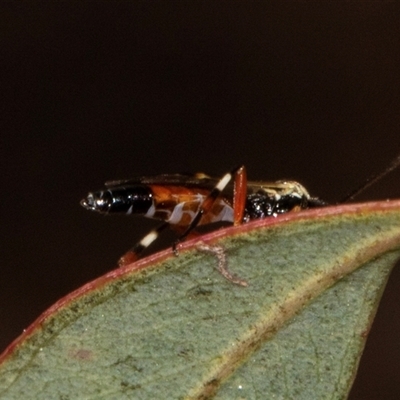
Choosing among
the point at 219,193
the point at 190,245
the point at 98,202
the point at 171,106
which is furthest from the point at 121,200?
the point at 171,106

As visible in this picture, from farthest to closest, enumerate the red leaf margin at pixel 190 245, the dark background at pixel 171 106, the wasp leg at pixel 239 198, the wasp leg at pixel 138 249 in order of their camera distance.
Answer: the dark background at pixel 171 106, the wasp leg at pixel 239 198, the wasp leg at pixel 138 249, the red leaf margin at pixel 190 245

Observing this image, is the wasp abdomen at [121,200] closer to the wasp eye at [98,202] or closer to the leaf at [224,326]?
the wasp eye at [98,202]

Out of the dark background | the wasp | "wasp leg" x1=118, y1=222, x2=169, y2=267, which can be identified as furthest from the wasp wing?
the dark background

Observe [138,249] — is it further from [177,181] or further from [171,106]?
[171,106]

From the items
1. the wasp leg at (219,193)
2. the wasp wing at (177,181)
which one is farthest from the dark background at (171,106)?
the wasp leg at (219,193)

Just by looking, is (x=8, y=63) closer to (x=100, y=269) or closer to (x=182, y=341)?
(x=100, y=269)

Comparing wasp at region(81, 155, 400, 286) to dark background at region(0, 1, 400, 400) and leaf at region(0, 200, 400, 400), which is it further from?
dark background at region(0, 1, 400, 400)

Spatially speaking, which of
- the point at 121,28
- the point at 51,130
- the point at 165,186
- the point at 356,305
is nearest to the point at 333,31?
the point at 121,28
